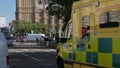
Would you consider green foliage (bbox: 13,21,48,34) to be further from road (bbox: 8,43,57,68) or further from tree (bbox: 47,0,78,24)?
road (bbox: 8,43,57,68)

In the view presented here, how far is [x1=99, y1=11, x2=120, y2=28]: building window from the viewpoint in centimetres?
1084

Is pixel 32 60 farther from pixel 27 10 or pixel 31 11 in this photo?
pixel 27 10

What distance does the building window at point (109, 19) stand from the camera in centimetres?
1084

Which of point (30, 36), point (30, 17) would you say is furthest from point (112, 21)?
point (30, 17)

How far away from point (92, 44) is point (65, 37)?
306cm

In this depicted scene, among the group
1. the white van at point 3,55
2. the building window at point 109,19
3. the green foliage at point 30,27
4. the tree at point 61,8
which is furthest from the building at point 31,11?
the white van at point 3,55

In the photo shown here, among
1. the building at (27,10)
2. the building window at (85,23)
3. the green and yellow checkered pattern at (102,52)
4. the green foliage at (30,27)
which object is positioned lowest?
the green foliage at (30,27)

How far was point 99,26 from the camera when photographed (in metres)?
11.7

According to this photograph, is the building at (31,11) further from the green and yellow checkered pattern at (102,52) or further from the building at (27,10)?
the green and yellow checkered pattern at (102,52)

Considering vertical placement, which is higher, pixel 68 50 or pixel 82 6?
pixel 82 6

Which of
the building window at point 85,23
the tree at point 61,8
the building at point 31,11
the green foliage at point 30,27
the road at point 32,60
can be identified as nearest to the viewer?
the building window at point 85,23

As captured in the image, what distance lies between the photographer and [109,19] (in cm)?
1124

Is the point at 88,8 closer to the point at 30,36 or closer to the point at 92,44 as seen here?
the point at 92,44

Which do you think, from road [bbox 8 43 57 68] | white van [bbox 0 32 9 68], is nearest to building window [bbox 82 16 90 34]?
white van [bbox 0 32 9 68]
